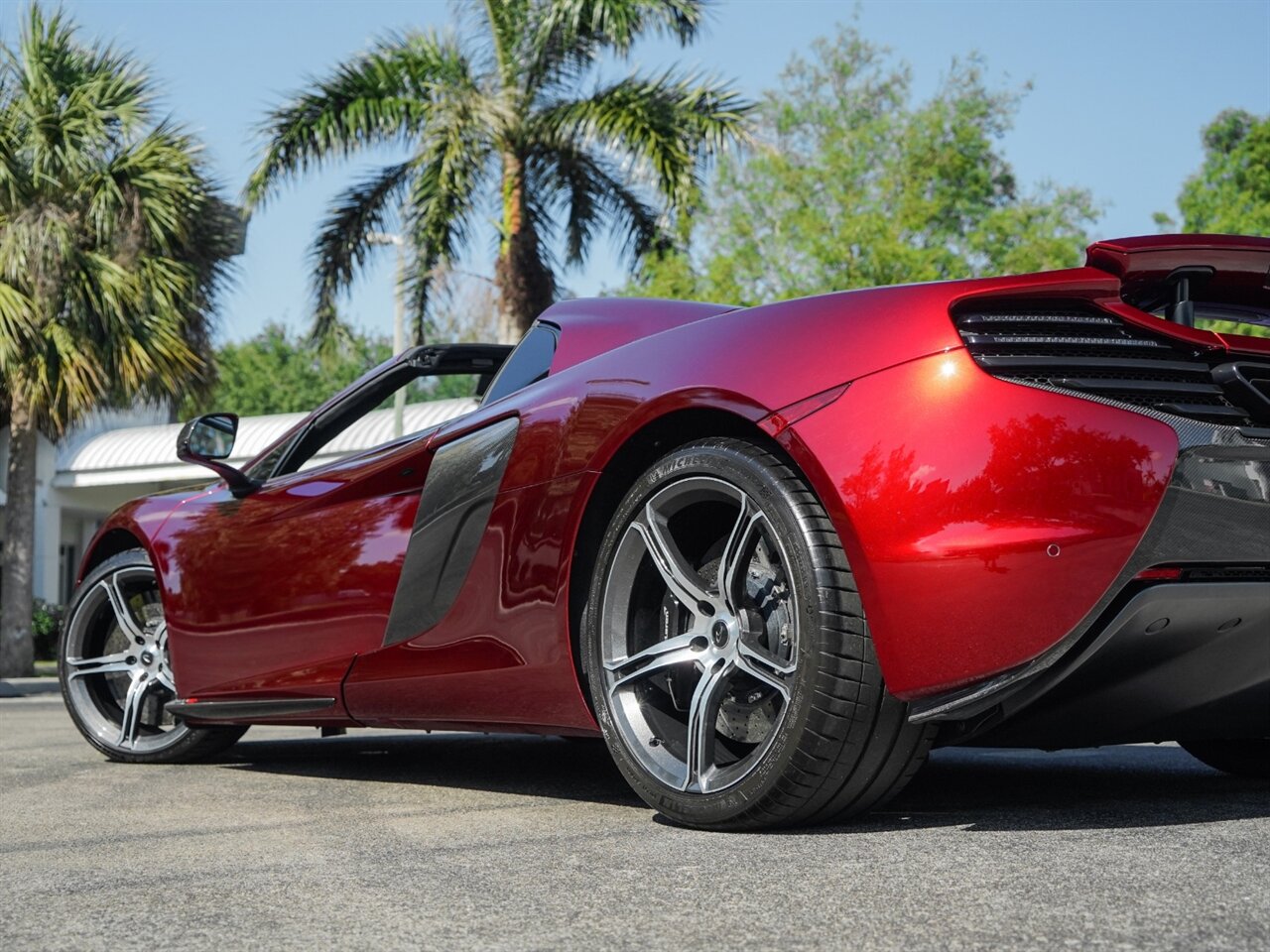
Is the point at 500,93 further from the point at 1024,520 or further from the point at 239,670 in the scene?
the point at 1024,520

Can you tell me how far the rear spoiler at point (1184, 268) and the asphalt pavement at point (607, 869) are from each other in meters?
1.03

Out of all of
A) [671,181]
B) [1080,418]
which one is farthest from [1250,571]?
[671,181]

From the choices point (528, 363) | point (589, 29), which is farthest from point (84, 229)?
point (528, 363)

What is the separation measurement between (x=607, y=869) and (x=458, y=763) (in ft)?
7.67

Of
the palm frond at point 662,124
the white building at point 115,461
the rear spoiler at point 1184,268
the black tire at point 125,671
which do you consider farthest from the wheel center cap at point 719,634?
the white building at point 115,461

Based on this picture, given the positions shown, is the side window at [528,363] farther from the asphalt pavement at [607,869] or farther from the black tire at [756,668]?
the asphalt pavement at [607,869]

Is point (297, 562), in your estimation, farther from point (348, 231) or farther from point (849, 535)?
point (348, 231)

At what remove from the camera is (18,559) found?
1825 centimetres

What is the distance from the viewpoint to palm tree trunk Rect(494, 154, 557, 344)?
17328 mm

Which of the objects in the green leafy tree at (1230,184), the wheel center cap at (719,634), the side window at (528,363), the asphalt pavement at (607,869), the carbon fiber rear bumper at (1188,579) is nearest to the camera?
the asphalt pavement at (607,869)

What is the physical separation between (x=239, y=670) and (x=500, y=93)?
13.9 metres

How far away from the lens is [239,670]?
178 inches

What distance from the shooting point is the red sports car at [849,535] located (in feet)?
8.40

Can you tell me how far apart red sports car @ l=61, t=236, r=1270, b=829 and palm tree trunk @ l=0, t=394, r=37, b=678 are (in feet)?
51.0
